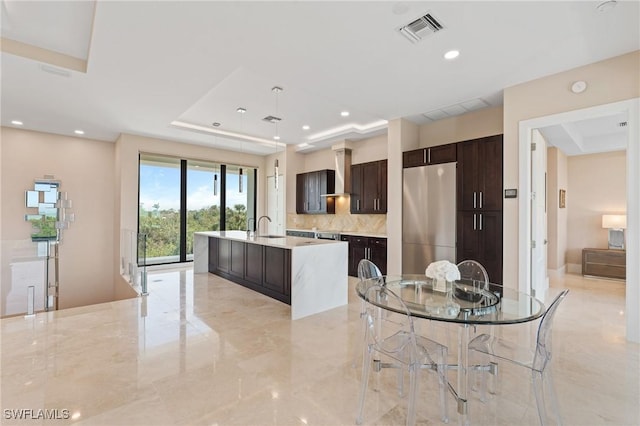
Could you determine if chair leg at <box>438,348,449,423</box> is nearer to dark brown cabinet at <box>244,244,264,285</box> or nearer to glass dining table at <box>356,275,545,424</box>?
glass dining table at <box>356,275,545,424</box>

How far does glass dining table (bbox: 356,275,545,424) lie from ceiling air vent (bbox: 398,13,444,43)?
227cm

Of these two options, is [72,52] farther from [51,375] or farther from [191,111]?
[51,375]

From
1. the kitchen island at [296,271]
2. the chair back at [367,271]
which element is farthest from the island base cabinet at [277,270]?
the chair back at [367,271]

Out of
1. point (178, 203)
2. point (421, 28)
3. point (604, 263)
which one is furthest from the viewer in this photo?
point (178, 203)

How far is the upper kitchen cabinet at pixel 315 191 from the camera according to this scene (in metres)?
7.08

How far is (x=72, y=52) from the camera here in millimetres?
3357

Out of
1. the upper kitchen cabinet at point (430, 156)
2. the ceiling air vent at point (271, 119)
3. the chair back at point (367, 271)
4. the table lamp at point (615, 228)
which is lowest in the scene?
the chair back at point (367, 271)

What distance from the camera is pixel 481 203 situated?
171 inches

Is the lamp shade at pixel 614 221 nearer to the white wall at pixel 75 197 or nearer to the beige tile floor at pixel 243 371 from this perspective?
the beige tile floor at pixel 243 371

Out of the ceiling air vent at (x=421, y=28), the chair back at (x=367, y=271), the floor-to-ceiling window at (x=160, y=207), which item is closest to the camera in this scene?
the ceiling air vent at (x=421, y=28)

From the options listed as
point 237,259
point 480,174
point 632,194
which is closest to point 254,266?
point 237,259

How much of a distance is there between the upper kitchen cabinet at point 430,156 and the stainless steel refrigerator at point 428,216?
8cm

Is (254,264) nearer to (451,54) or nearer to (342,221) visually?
(342,221)

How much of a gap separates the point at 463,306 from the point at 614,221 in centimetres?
627
